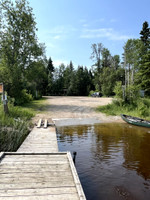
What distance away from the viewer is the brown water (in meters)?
3.96

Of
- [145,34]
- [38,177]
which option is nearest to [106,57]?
[145,34]

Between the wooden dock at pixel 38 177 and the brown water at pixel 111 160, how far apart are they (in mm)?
947

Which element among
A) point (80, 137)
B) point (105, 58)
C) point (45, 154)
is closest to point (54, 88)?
point (105, 58)

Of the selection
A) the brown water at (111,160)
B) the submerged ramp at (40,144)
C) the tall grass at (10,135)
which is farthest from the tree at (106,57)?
the submerged ramp at (40,144)

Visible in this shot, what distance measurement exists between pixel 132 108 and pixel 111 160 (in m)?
10.1

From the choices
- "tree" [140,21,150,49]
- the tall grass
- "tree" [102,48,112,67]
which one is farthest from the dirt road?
"tree" [102,48,112,67]

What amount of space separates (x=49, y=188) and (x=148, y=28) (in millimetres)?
28000

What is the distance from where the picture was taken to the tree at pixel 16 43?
1822 cm

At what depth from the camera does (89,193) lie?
12.7 ft

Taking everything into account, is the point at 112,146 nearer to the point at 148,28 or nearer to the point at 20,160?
the point at 20,160

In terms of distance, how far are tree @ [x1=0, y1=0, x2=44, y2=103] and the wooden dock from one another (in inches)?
596

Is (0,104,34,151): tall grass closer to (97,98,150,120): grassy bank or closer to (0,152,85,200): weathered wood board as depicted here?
(0,152,85,200): weathered wood board

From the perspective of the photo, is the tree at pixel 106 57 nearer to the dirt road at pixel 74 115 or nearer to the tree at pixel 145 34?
the tree at pixel 145 34

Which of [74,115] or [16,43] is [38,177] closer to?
[74,115]
